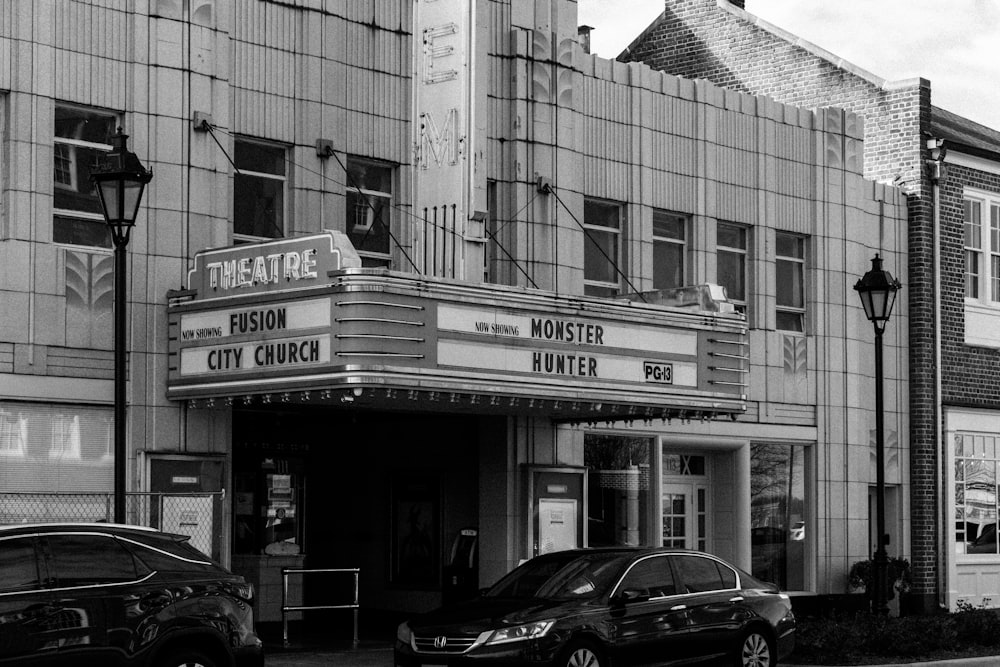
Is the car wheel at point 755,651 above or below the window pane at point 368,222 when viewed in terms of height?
below

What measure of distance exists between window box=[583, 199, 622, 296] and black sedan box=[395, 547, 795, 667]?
725 centimetres

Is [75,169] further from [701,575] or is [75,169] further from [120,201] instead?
[701,575]

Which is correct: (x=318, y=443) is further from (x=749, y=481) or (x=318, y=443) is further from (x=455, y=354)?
(x=455, y=354)

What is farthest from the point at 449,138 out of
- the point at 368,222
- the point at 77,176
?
the point at 77,176

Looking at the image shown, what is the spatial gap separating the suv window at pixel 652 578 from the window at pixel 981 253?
14315 mm

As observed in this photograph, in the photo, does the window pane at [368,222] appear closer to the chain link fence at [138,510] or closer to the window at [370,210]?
the window at [370,210]

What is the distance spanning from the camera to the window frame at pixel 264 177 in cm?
2056

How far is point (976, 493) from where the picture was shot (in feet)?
97.0

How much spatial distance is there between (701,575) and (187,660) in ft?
20.2

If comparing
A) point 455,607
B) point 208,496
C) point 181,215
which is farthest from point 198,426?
point 455,607

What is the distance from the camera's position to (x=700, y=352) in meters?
21.3

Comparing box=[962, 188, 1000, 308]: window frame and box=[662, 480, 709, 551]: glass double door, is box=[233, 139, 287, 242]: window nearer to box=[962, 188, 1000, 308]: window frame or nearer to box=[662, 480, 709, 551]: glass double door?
box=[662, 480, 709, 551]: glass double door

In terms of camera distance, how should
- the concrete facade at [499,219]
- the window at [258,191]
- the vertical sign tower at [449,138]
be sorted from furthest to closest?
1. the window at [258,191]
2. the vertical sign tower at [449,138]
3. the concrete facade at [499,219]

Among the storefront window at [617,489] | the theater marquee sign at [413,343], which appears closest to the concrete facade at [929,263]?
the storefront window at [617,489]
